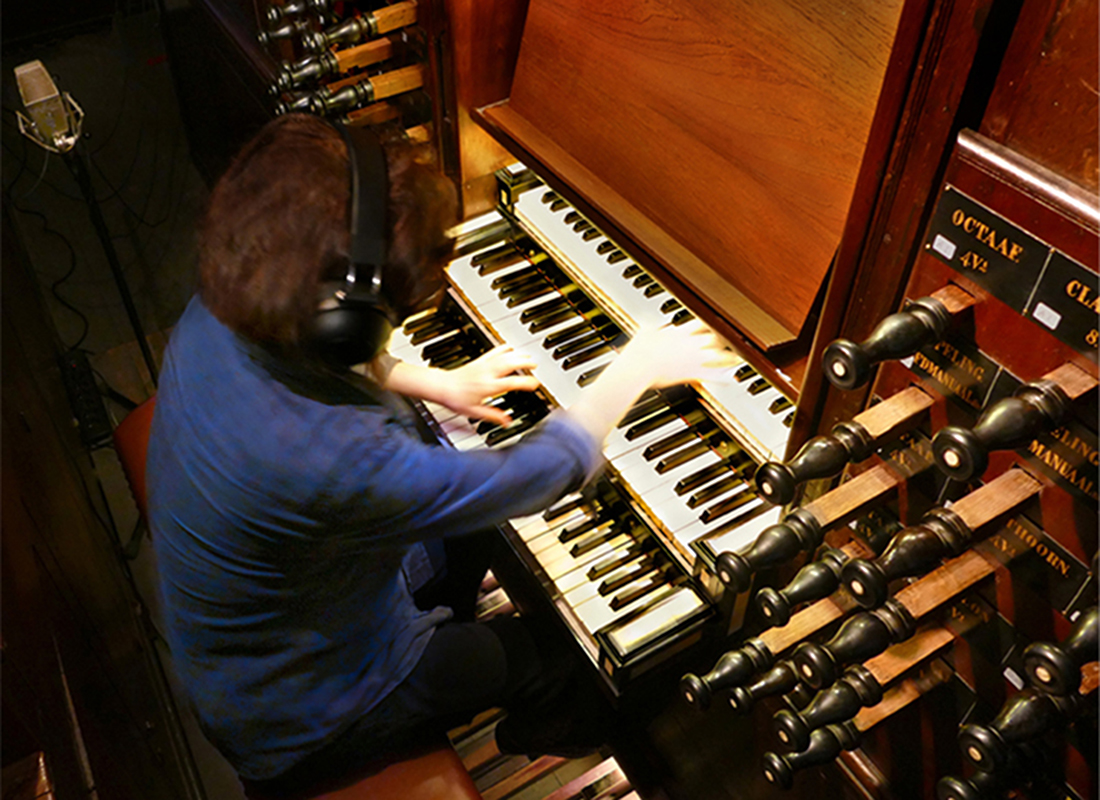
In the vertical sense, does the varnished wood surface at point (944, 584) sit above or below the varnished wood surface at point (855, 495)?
below

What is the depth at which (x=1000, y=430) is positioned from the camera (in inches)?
36.6

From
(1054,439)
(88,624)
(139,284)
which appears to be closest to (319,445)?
(1054,439)

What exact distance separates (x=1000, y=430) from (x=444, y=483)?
72 cm

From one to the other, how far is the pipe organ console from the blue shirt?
1.33 ft

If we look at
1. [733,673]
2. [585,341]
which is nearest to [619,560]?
[585,341]

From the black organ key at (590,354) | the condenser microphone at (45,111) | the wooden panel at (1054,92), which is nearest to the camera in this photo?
the wooden panel at (1054,92)

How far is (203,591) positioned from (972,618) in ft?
3.87

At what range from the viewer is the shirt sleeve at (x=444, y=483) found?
1233mm

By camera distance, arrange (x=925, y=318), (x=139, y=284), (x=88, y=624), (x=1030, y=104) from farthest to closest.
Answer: (x=139, y=284) → (x=88, y=624) → (x=925, y=318) → (x=1030, y=104)

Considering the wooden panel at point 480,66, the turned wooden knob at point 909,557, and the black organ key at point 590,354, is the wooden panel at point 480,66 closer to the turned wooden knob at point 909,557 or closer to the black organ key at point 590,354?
the black organ key at point 590,354

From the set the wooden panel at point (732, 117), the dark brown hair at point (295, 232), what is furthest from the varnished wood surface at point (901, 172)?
the dark brown hair at point (295, 232)

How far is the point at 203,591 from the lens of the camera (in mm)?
1427

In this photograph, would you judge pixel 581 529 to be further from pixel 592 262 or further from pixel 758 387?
pixel 592 262

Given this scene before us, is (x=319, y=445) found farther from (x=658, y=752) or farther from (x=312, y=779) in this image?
(x=658, y=752)
